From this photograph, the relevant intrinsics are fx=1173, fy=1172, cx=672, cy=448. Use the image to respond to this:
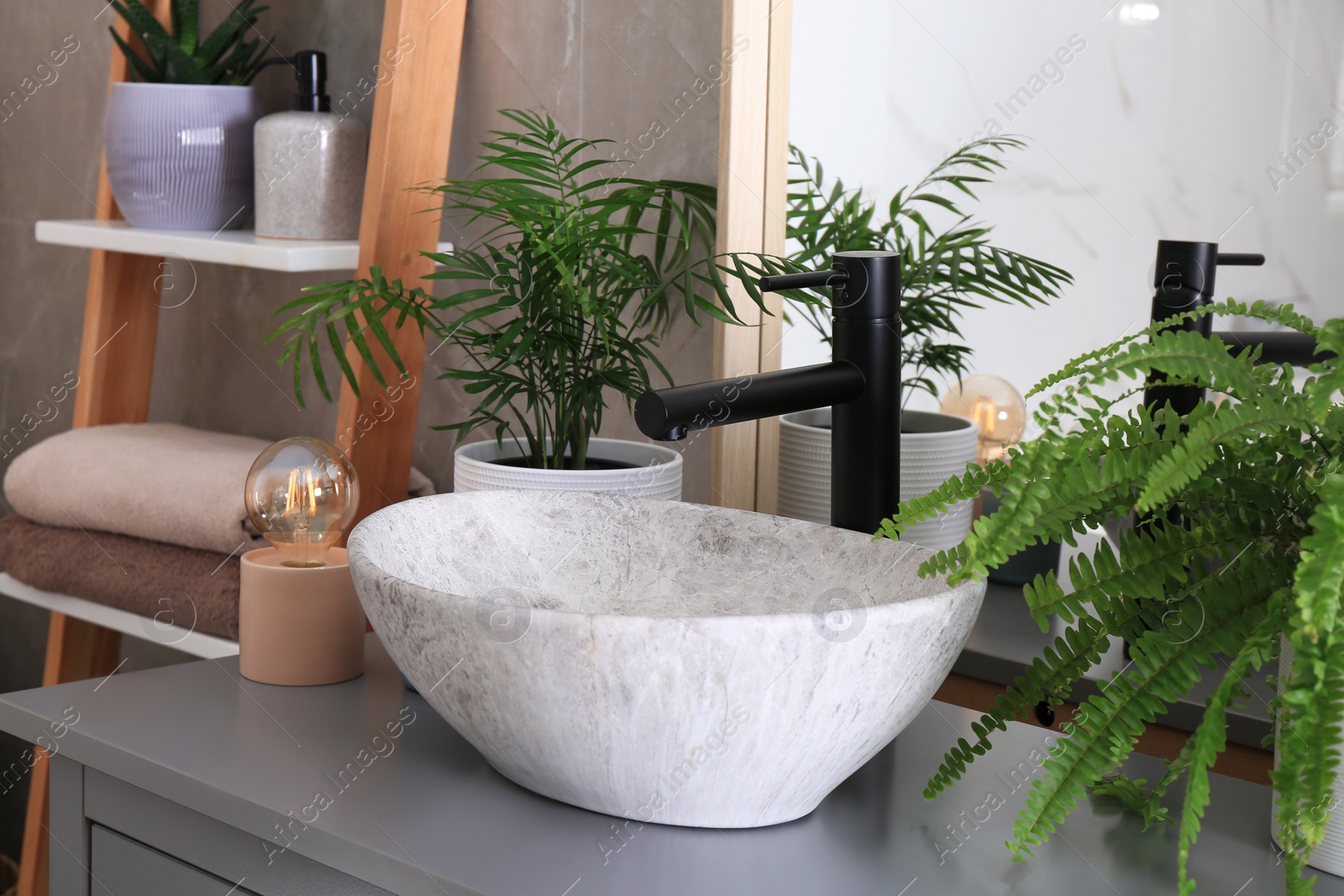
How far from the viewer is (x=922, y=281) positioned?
95 cm

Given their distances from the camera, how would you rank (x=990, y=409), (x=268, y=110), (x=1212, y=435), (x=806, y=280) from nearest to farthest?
(x=1212, y=435) → (x=806, y=280) → (x=990, y=409) → (x=268, y=110)

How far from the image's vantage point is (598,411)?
927mm

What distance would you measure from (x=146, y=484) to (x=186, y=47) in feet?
1.52

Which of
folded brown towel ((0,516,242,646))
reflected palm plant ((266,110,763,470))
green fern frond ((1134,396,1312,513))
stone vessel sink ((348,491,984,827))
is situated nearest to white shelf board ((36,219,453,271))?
reflected palm plant ((266,110,763,470))

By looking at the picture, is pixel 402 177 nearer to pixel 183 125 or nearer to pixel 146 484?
pixel 183 125

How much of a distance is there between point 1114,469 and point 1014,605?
0.42m

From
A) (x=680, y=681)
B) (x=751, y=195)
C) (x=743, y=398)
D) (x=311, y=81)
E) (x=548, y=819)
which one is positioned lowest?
(x=548, y=819)

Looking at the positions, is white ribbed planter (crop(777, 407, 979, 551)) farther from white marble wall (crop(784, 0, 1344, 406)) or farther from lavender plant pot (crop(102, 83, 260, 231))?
lavender plant pot (crop(102, 83, 260, 231))

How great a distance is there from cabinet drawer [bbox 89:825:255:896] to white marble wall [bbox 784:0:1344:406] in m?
0.66

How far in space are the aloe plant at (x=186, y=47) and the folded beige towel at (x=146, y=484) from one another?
388 mm

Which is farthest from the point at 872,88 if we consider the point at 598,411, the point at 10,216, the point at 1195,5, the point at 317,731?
the point at 10,216

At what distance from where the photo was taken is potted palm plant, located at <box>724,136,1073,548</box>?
2.94 feet

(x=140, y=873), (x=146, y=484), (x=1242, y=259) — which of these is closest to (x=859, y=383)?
(x=1242, y=259)

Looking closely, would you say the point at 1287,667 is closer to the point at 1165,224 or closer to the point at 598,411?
the point at 1165,224
